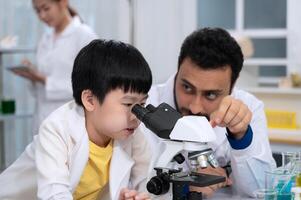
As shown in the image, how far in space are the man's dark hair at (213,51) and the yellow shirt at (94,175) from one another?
0.42 m

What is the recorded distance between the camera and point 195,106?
62.1 inches

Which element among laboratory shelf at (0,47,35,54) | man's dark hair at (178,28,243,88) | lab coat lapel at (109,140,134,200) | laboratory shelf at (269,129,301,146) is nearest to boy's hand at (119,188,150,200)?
lab coat lapel at (109,140,134,200)

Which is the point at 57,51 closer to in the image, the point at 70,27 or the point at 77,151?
the point at 70,27

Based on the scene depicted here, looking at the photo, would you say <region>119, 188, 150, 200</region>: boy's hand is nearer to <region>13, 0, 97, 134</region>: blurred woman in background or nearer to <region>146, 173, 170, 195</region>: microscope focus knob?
<region>146, 173, 170, 195</region>: microscope focus knob

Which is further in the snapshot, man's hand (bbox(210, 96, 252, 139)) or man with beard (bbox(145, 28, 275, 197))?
man with beard (bbox(145, 28, 275, 197))

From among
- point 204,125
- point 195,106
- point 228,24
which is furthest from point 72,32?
point 204,125

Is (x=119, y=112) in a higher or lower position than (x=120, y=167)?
higher

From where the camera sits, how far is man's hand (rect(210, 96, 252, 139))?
1294mm

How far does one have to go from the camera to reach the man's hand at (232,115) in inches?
51.0

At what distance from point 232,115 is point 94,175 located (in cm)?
41

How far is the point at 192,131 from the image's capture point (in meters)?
0.99

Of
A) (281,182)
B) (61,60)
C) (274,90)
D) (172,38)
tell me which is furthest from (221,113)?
(172,38)

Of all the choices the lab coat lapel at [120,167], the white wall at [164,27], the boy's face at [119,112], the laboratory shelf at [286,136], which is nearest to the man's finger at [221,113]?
the boy's face at [119,112]

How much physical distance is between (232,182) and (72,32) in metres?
1.50
